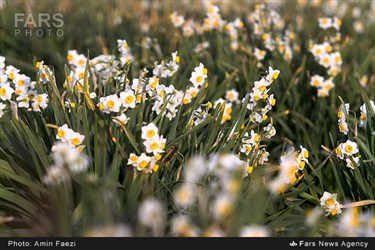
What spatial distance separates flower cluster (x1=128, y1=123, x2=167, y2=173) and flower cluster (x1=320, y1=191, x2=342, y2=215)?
2.76 ft

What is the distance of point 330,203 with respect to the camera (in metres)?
3.29

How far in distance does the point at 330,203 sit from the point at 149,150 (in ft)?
3.05

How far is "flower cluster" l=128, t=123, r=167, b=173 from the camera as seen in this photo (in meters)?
3.12

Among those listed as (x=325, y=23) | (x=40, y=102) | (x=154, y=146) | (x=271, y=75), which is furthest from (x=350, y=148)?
(x=325, y=23)

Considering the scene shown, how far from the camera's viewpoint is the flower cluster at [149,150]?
312 cm

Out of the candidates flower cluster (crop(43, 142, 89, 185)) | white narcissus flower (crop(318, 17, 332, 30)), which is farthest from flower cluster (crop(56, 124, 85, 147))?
white narcissus flower (crop(318, 17, 332, 30))

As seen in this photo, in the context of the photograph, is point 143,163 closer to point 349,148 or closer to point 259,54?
point 349,148

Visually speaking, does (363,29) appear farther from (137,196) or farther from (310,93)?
(137,196)

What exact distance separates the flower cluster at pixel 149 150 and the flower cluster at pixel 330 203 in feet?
2.76

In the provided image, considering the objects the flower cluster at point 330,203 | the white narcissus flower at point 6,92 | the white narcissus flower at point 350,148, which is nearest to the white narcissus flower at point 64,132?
the white narcissus flower at point 6,92

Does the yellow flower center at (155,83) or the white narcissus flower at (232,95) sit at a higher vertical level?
the white narcissus flower at (232,95)

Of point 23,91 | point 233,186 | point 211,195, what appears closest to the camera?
point 233,186

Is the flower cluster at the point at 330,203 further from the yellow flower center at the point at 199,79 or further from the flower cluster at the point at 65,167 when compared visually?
the flower cluster at the point at 65,167
